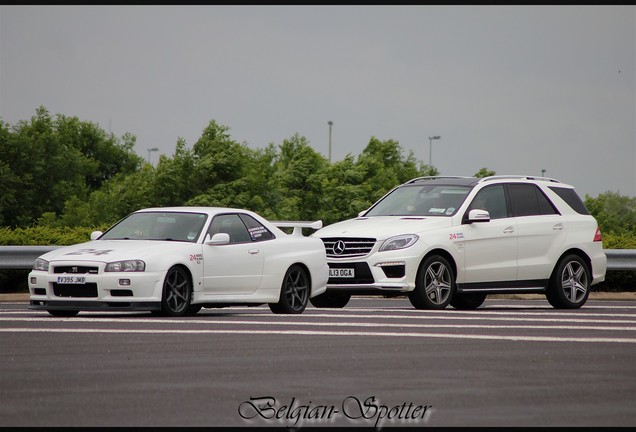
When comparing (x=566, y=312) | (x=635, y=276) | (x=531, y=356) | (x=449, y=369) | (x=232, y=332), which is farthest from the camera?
(x=635, y=276)

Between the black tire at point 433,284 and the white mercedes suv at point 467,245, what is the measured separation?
13 mm

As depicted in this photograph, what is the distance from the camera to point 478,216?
19781 mm

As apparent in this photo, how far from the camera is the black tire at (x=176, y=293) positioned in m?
17.0

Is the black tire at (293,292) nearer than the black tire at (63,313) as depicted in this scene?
No

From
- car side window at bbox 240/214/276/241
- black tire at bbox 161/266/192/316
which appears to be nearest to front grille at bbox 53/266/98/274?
black tire at bbox 161/266/192/316

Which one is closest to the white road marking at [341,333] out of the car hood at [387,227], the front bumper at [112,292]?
the front bumper at [112,292]

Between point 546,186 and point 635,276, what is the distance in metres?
7.52

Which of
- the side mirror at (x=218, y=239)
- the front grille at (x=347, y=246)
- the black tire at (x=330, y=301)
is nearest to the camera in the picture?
Answer: the side mirror at (x=218, y=239)

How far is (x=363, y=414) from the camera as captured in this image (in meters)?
8.45

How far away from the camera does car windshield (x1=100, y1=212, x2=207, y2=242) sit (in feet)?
58.9

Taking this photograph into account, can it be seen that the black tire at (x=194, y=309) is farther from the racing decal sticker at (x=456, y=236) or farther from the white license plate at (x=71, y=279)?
the racing decal sticker at (x=456, y=236)

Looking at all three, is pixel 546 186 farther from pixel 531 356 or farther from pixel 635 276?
pixel 531 356

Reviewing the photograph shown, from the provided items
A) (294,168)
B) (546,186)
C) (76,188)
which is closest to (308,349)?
(546,186)

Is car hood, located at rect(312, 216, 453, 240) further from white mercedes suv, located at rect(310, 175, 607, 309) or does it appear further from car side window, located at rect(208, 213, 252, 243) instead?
car side window, located at rect(208, 213, 252, 243)
